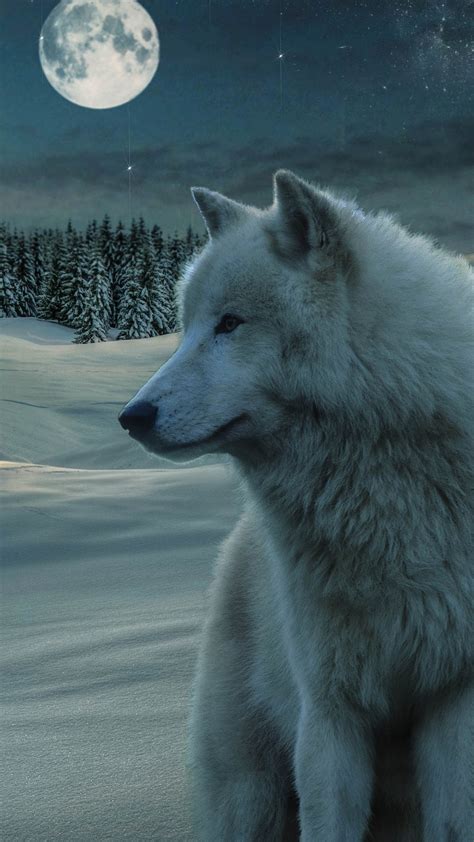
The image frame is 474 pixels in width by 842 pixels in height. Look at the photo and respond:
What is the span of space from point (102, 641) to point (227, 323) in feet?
6.89

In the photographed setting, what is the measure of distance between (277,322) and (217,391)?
0.68 ft

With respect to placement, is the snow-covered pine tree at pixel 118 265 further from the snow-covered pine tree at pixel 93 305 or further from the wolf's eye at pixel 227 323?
the wolf's eye at pixel 227 323

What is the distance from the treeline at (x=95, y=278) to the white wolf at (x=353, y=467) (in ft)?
117

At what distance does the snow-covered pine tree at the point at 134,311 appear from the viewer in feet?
133

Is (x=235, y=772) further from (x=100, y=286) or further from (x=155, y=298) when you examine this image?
(x=100, y=286)

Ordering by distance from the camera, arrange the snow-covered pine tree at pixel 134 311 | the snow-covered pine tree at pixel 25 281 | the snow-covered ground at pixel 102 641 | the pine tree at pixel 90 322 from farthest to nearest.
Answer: the snow-covered pine tree at pixel 25 281, the pine tree at pixel 90 322, the snow-covered pine tree at pixel 134 311, the snow-covered ground at pixel 102 641

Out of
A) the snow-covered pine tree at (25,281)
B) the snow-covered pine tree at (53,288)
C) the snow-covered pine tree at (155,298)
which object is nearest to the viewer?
the snow-covered pine tree at (155,298)

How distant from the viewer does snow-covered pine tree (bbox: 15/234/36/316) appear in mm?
51094

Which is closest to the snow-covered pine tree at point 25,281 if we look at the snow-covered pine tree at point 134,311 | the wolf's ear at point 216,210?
the snow-covered pine tree at point 134,311

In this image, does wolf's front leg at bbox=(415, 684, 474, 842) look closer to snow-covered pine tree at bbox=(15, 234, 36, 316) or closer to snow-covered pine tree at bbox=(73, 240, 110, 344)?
snow-covered pine tree at bbox=(73, 240, 110, 344)

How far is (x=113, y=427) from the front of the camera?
17.5 m

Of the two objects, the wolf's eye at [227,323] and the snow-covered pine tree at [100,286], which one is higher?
the wolf's eye at [227,323]

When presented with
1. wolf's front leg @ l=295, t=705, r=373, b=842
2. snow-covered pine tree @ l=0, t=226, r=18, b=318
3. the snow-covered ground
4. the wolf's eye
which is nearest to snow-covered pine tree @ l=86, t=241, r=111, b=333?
snow-covered pine tree @ l=0, t=226, r=18, b=318

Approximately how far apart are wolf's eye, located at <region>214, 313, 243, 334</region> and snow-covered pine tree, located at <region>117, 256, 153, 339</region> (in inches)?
1523
